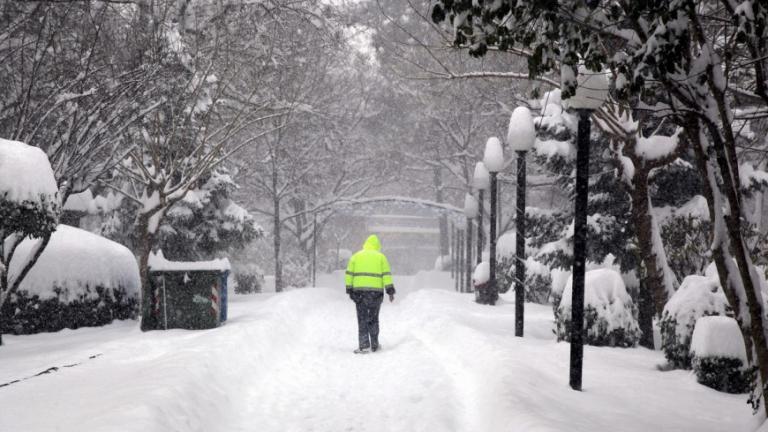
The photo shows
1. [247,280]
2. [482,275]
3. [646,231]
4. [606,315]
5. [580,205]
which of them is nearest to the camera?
[580,205]

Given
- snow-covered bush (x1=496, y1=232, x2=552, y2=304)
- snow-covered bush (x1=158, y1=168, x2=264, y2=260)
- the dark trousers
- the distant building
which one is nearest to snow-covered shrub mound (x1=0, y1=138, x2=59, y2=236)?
the dark trousers

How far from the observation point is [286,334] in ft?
37.4

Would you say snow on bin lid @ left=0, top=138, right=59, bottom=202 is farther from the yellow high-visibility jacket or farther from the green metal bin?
the yellow high-visibility jacket

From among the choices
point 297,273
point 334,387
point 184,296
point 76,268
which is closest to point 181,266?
point 184,296

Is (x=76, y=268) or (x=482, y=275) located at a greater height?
(x=76, y=268)

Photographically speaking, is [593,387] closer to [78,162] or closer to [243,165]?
[78,162]

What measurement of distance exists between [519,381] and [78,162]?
7.21 m

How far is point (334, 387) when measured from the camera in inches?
293

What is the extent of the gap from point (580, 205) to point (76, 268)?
346 inches

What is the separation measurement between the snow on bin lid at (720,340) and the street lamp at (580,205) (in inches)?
60.8

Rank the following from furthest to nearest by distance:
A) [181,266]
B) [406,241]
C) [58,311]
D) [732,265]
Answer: [406,241]
[181,266]
[58,311]
[732,265]

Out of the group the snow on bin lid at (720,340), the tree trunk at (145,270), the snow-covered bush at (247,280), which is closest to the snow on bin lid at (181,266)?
the tree trunk at (145,270)

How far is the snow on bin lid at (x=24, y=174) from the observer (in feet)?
22.4

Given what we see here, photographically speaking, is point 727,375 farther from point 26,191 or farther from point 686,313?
point 26,191
